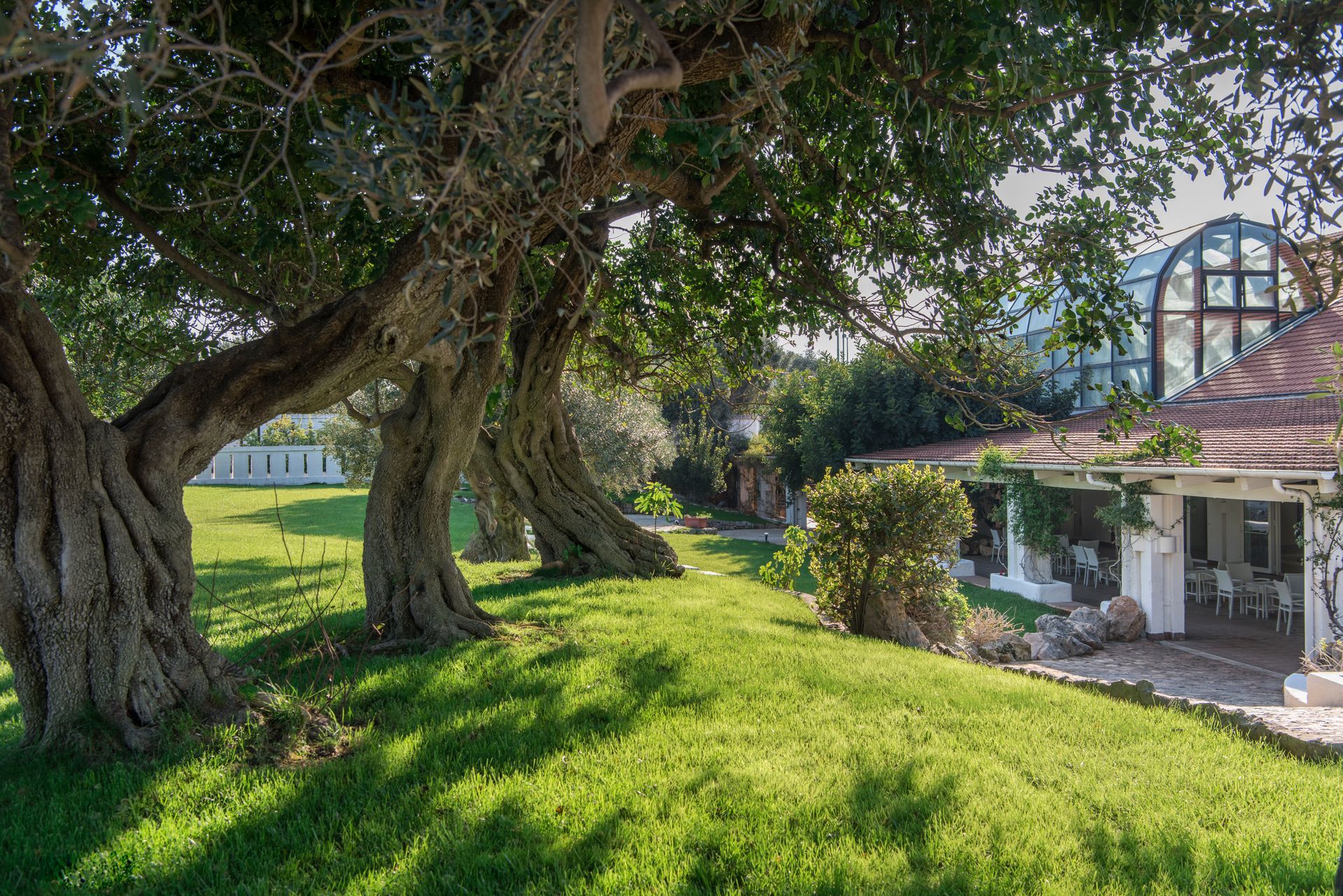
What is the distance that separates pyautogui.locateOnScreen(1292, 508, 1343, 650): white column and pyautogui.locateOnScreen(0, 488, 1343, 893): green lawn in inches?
263

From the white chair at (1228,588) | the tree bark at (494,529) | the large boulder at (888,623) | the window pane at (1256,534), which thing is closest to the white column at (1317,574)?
the white chair at (1228,588)

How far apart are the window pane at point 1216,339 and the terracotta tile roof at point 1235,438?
1570mm

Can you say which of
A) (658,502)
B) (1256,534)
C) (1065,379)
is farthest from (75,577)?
(1065,379)

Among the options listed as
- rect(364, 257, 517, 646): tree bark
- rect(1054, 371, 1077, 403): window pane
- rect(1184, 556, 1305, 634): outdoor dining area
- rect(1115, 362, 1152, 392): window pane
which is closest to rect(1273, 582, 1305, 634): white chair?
rect(1184, 556, 1305, 634): outdoor dining area

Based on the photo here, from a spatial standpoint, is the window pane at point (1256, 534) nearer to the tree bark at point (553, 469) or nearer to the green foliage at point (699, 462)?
the tree bark at point (553, 469)

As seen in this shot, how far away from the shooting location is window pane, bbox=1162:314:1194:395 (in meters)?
16.8

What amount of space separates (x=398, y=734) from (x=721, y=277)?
670 centimetres

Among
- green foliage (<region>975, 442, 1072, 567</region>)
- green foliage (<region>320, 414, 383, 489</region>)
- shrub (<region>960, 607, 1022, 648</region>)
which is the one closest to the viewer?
shrub (<region>960, 607, 1022, 648</region>)

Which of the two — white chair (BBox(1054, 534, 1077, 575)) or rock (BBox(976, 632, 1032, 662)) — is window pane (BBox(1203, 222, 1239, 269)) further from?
rock (BBox(976, 632, 1032, 662))

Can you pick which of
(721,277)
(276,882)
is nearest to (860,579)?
(721,277)

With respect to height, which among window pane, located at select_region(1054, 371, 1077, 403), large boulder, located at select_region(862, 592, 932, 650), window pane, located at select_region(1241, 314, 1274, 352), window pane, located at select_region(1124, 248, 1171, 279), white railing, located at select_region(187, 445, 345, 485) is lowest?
large boulder, located at select_region(862, 592, 932, 650)

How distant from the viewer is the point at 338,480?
1922 inches

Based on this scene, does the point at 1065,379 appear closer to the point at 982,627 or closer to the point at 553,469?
the point at 982,627

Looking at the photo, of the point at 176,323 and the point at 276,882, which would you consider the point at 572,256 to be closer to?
the point at 176,323
